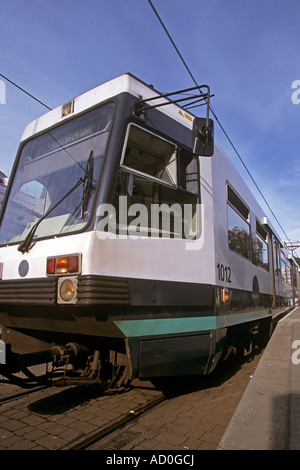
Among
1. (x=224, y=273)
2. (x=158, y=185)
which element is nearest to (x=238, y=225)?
(x=224, y=273)

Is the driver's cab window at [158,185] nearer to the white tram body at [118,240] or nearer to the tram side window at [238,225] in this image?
the white tram body at [118,240]

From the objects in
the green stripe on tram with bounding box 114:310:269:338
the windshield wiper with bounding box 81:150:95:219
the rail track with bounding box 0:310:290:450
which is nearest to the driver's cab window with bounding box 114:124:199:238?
the windshield wiper with bounding box 81:150:95:219

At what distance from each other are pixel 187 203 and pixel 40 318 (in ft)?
5.75

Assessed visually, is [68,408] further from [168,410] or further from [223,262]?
[223,262]

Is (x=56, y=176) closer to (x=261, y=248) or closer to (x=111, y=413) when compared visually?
(x=111, y=413)

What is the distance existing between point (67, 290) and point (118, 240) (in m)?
0.55

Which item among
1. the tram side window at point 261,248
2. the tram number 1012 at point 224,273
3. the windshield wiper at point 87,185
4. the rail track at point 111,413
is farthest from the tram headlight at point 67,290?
the tram side window at point 261,248

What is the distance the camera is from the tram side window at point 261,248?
6203 millimetres

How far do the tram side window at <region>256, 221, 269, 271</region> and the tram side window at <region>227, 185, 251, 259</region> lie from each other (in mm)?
740

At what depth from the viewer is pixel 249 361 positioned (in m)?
6.42

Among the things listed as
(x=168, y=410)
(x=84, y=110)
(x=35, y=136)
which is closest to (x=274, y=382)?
(x=168, y=410)

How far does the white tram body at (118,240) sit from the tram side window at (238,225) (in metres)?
0.52

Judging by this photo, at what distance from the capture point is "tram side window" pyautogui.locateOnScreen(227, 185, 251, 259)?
4.51 metres

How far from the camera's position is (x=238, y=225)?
495 centimetres
